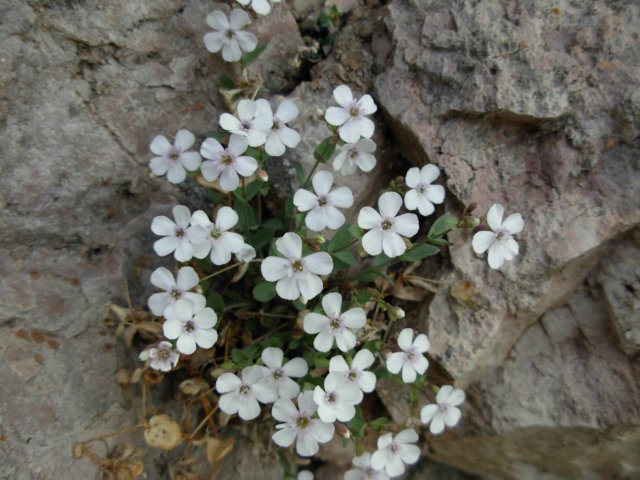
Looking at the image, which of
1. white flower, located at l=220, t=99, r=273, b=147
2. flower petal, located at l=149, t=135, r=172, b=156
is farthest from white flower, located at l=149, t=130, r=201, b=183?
white flower, located at l=220, t=99, r=273, b=147

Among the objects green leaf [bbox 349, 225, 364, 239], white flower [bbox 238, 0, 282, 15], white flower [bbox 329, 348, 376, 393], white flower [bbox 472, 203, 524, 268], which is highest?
white flower [bbox 238, 0, 282, 15]

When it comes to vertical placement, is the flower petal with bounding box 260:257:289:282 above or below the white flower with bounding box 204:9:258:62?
below

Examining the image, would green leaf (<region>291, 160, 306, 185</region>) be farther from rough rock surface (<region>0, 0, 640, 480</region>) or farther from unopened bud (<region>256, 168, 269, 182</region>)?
unopened bud (<region>256, 168, 269, 182</region>)

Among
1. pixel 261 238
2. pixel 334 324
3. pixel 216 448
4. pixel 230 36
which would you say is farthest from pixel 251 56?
pixel 216 448

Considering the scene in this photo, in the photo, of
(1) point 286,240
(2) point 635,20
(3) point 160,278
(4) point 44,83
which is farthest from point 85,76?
(2) point 635,20

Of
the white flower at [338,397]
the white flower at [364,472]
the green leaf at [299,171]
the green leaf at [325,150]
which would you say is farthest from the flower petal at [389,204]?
the white flower at [364,472]

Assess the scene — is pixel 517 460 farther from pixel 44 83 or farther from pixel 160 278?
pixel 44 83

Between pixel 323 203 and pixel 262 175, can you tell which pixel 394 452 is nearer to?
pixel 323 203

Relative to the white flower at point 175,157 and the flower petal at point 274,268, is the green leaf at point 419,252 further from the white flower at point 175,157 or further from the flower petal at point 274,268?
the white flower at point 175,157
